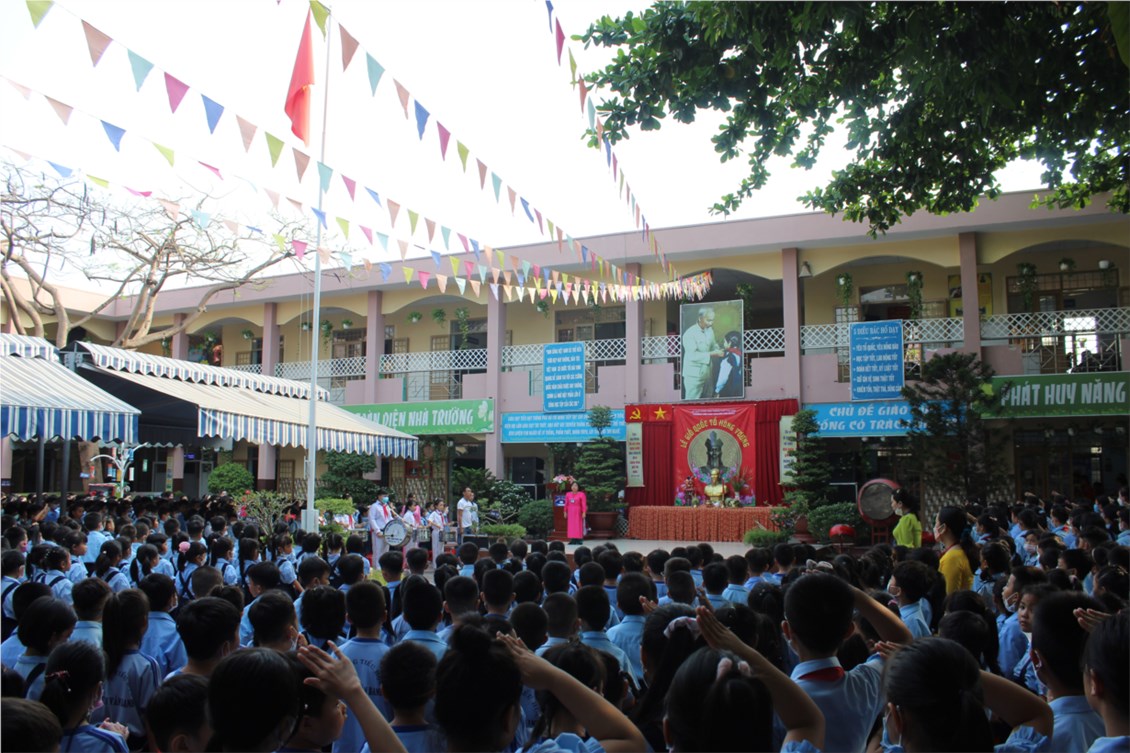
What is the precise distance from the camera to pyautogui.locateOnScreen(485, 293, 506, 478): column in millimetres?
18656

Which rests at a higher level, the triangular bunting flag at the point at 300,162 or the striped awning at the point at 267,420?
the triangular bunting flag at the point at 300,162

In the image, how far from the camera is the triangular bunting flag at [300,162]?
7016 millimetres

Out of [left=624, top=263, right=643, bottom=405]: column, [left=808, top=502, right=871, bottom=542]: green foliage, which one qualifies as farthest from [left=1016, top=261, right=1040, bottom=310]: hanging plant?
[left=624, top=263, right=643, bottom=405]: column

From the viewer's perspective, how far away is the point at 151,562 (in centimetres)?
562

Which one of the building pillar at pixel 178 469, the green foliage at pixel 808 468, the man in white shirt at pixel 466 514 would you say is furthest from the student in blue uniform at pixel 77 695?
the building pillar at pixel 178 469

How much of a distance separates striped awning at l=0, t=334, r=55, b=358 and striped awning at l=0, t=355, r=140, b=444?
0.08m

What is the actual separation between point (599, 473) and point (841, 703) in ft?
47.5

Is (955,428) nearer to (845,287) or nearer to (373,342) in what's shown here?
(845,287)

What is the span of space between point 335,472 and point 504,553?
14.7m

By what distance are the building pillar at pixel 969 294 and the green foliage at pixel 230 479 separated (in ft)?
55.7

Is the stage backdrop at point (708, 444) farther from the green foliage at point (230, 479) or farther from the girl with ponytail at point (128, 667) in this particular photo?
the girl with ponytail at point (128, 667)

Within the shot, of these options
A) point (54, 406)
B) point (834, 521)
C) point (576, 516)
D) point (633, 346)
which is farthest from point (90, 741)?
point (633, 346)

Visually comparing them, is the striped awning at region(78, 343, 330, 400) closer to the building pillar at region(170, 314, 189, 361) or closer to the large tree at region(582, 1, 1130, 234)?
the large tree at region(582, 1, 1130, 234)

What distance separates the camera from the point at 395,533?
40.3 ft
